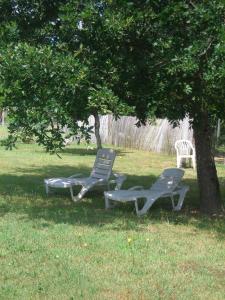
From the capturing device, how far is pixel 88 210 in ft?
32.2

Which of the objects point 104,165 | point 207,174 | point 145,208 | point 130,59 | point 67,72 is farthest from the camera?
point 104,165

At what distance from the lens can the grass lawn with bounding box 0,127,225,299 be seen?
5480 mm

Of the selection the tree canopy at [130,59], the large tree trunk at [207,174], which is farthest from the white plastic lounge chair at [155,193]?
the tree canopy at [130,59]

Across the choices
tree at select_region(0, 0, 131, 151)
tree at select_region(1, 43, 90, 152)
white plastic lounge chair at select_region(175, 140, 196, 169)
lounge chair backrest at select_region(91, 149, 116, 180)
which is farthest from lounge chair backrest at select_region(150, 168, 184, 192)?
white plastic lounge chair at select_region(175, 140, 196, 169)

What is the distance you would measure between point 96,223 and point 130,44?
8.69 feet

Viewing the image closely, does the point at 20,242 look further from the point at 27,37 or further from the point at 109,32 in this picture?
the point at 27,37

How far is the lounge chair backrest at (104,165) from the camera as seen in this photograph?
1200 cm

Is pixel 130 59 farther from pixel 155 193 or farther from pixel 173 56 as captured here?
pixel 155 193

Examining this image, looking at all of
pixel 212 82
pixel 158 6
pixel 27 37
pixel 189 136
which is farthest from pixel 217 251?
pixel 189 136

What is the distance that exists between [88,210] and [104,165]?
252 cm

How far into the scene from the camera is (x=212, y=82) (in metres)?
7.52

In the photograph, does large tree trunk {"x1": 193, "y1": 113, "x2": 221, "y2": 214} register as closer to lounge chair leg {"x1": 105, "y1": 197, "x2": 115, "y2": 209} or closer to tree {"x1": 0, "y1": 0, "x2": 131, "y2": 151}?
lounge chair leg {"x1": 105, "y1": 197, "x2": 115, "y2": 209}

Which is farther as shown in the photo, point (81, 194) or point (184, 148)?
point (184, 148)

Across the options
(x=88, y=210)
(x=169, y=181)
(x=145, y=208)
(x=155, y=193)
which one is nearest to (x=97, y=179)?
(x=169, y=181)
